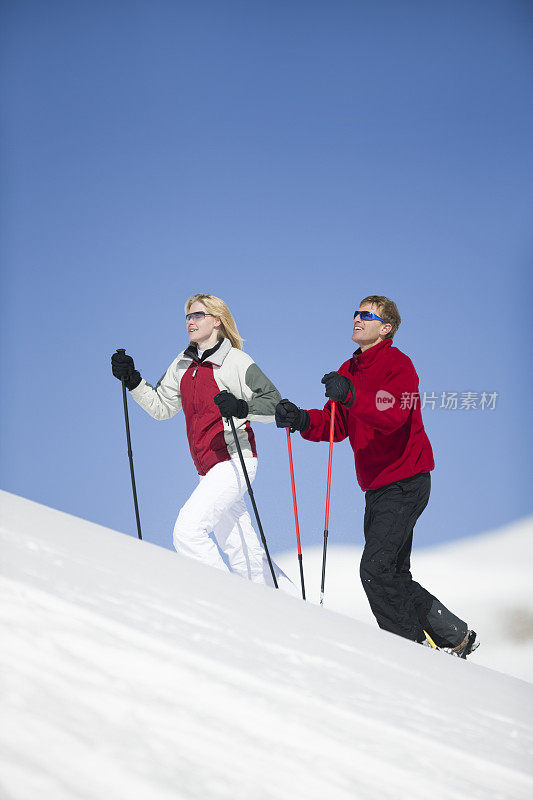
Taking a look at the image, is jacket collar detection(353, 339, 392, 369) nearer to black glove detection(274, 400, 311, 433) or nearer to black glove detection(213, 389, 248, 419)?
black glove detection(274, 400, 311, 433)

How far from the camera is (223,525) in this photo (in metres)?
2.93

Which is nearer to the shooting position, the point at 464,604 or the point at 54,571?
the point at 54,571

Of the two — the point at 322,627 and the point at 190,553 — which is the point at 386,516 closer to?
the point at 190,553

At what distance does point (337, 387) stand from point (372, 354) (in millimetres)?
303

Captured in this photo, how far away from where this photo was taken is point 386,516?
2.51 m

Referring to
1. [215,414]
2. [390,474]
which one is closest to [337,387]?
[390,474]

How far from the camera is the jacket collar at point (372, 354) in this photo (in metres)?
2.71

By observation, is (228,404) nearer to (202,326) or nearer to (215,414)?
(215,414)

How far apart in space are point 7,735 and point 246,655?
251 mm

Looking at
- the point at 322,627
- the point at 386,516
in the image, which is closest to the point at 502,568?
the point at 386,516

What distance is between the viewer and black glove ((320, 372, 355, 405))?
2.51m

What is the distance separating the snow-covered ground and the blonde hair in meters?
2.38

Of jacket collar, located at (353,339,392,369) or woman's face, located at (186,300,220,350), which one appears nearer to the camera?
jacket collar, located at (353,339,392,369)

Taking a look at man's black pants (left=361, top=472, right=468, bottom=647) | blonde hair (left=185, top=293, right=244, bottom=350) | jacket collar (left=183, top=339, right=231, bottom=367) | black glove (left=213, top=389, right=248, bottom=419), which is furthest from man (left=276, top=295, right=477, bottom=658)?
blonde hair (left=185, top=293, right=244, bottom=350)
